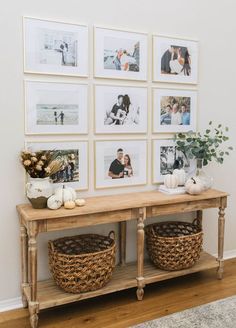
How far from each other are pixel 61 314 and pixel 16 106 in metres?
1.49

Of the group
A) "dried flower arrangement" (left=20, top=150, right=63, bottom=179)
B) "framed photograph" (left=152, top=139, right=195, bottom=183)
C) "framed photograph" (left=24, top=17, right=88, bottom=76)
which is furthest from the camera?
"framed photograph" (left=152, top=139, right=195, bottom=183)

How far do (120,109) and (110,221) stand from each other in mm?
914

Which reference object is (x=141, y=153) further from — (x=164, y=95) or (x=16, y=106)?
(x=16, y=106)

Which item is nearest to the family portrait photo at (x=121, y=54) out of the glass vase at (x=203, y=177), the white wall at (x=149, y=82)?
the white wall at (x=149, y=82)

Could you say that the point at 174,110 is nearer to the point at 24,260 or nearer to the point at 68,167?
the point at 68,167

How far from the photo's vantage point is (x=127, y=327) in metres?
2.27

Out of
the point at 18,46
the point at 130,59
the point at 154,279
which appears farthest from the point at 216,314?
the point at 18,46

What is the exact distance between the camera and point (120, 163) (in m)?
2.84

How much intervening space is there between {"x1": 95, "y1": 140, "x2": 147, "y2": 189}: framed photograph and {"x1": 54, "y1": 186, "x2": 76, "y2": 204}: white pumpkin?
1.16 feet

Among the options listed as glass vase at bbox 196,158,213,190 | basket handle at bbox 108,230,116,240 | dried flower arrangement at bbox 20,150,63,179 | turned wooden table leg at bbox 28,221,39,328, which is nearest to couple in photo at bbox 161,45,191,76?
glass vase at bbox 196,158,213,190

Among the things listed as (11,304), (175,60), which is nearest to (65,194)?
(11,304)

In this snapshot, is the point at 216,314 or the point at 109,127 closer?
the point at 216,314

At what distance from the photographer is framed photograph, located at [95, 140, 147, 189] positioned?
2748mm

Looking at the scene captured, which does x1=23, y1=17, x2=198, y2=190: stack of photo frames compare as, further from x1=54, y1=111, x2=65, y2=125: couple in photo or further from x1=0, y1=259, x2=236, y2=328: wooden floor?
x1=0, y1=259, x2=236, y2=328: wooden floor
